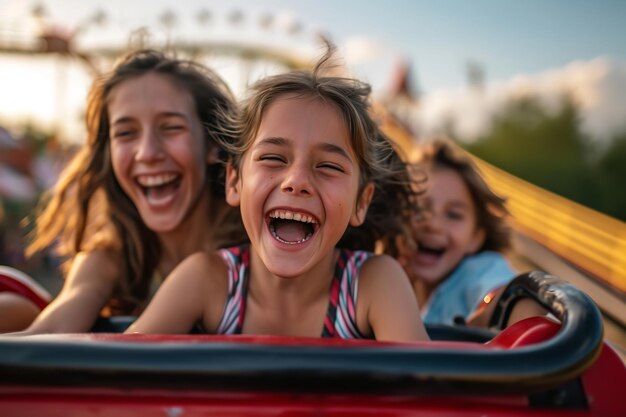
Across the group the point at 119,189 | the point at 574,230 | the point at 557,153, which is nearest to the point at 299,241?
the point at 119,189

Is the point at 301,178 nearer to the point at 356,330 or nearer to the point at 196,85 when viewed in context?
the point at 356,330

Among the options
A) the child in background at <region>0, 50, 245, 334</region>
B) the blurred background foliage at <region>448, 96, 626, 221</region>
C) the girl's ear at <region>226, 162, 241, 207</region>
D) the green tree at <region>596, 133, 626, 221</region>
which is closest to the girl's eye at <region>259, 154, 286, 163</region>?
→ the girl's ear at <region>226, 162, 241, 207</region>

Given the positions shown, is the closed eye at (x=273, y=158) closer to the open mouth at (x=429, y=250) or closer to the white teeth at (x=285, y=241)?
the white teeth at (x=285, y=241)

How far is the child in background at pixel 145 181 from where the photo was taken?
2059mm

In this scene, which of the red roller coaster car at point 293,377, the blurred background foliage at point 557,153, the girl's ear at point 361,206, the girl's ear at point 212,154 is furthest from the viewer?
the blurred background foliage at point 557,153

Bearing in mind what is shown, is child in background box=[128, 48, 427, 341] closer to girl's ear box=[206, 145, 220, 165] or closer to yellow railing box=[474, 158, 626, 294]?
girl's ear box=[206, 145, 220, 165]

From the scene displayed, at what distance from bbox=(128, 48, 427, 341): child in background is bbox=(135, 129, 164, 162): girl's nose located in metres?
0.41

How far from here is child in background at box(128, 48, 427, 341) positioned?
4.71 feet

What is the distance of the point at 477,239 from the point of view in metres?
2.90

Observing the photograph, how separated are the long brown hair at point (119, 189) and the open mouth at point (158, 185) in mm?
123

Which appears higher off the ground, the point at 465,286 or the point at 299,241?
the point at 299,241

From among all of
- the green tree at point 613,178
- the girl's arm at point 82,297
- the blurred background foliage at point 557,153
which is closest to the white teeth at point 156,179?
the girl's arm at point 82,297

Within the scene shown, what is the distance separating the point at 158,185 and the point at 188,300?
0.69 m

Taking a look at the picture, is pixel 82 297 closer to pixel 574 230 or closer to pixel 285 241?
pixel 285 241
